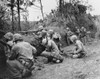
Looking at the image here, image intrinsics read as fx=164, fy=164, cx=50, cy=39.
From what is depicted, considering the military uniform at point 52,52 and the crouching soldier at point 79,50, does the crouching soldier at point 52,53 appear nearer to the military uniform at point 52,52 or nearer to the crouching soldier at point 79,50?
the military uniform at point 52,52

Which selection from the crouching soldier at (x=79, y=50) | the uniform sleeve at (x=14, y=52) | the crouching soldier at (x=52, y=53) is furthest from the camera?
the crouching soldier at (x=79, y=50)

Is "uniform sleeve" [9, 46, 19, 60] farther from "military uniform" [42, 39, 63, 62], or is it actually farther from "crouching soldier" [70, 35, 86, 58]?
"crouching soldier" [70, 35, 86, 58]

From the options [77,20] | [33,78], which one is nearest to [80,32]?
[77,20]

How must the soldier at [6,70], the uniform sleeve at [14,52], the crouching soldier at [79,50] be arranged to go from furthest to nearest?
the crouching soldier at [79,50], the uniform sleeve at [14,52], the soldier at [6,70]

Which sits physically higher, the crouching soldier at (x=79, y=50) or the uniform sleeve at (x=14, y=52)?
the uniform sleeve at (x=14, y=52)

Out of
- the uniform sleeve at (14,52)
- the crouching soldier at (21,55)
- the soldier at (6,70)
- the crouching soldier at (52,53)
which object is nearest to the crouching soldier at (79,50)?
the crouching soldier at (52,53)

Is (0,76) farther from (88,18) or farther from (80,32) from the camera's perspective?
(88,18)

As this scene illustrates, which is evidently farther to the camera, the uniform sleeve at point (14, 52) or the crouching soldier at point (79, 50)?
the crouching soldier at point (79, 50)

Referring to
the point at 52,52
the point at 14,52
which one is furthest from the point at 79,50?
the point at 14,52

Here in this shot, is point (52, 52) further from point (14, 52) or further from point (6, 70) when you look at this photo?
point (6, 70)

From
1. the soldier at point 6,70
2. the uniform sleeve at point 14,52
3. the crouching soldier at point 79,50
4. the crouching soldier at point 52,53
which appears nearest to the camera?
the soldier at point 6,70

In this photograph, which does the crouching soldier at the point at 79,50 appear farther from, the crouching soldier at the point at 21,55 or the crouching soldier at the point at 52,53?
the crouching soldier at the point at 21,55

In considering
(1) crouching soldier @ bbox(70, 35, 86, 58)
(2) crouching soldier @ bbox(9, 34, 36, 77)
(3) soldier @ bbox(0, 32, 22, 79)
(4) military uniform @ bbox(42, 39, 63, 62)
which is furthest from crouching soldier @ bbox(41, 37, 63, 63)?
(3) soldier @ bbox(0, 32, 22, 79)

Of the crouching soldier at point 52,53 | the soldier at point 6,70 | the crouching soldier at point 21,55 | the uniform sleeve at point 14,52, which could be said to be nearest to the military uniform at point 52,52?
the crouching soldier at point 52,53
